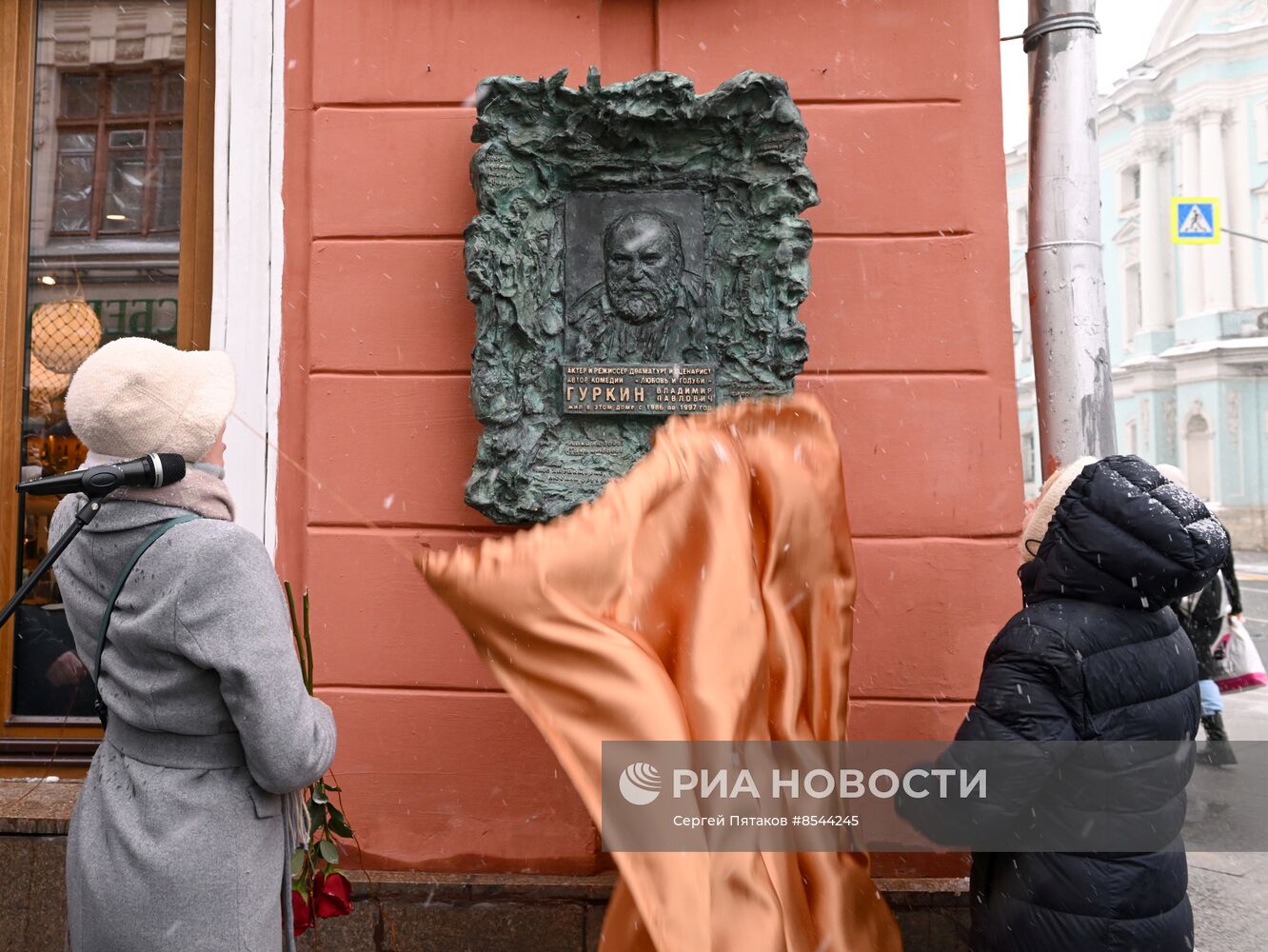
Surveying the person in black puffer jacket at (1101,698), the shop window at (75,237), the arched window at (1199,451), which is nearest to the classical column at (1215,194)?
the arched window at (1199,451)

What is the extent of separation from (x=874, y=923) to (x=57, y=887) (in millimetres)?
2494

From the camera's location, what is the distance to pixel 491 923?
9.45 feet

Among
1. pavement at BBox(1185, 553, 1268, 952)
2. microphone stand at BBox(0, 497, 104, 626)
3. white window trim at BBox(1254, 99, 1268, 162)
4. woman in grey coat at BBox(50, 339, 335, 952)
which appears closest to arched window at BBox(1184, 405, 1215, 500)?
white window trim at BBox(1254, 99, 1268, 162)

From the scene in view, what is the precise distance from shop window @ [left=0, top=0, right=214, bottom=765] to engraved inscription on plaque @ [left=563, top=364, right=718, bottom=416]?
1443mm

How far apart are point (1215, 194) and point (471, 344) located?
93.6ft

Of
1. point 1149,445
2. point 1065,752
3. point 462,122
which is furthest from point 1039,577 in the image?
point 1149,445

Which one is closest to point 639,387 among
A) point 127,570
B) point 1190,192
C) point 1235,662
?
point 127,570

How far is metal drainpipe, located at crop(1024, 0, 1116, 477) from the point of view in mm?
3088

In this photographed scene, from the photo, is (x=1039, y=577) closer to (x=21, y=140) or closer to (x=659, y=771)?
(x=659, y=771)

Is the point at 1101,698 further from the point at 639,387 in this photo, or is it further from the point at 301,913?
→ the point at 301,913

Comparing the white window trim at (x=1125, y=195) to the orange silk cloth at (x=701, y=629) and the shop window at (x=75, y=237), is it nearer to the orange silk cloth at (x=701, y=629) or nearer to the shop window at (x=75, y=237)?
the shop window at (x=75, y=237)

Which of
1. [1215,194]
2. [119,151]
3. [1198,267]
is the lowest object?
[119,151]

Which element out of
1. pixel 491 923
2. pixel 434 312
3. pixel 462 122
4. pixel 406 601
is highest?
pixel 462 122

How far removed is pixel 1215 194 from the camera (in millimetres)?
25500
